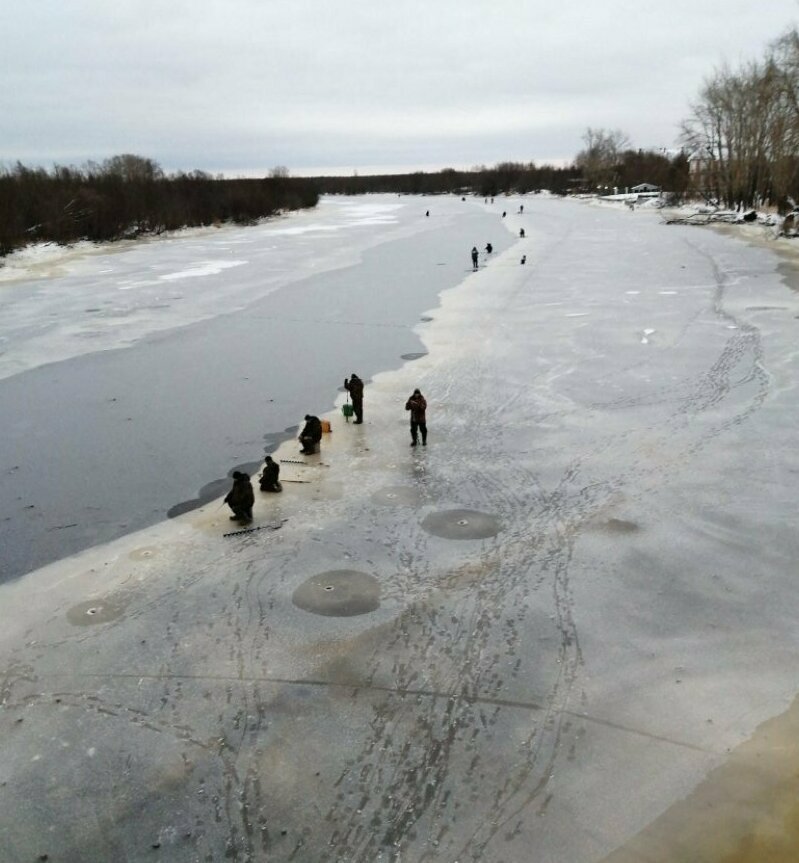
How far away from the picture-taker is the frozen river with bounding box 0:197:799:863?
4.73m

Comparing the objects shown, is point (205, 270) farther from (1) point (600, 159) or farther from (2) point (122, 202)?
(1) point (600, 159)

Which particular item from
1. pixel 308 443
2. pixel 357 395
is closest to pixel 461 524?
pixel 308 443

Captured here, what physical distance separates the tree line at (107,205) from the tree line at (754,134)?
45.9 metres

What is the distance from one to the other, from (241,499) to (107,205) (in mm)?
54310

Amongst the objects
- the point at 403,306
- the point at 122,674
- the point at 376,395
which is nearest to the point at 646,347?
the point at 376,395

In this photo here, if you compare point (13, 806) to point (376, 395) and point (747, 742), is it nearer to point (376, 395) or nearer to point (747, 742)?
point (747, 742)

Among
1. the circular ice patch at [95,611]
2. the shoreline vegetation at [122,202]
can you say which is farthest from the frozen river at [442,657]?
the shoreline vegetation at [122,202]

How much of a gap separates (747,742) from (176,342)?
1807cm

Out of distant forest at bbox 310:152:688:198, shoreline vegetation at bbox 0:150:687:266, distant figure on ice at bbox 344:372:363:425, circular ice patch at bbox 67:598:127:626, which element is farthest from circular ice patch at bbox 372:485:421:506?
distant forest at bbox 310:152:688:198

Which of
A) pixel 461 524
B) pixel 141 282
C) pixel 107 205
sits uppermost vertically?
pixel 107 205

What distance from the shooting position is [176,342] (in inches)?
782

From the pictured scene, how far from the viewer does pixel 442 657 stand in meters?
6.35

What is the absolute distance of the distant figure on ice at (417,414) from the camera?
1108 centimetres

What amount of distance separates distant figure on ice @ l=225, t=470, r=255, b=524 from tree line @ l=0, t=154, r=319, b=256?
137 feet
